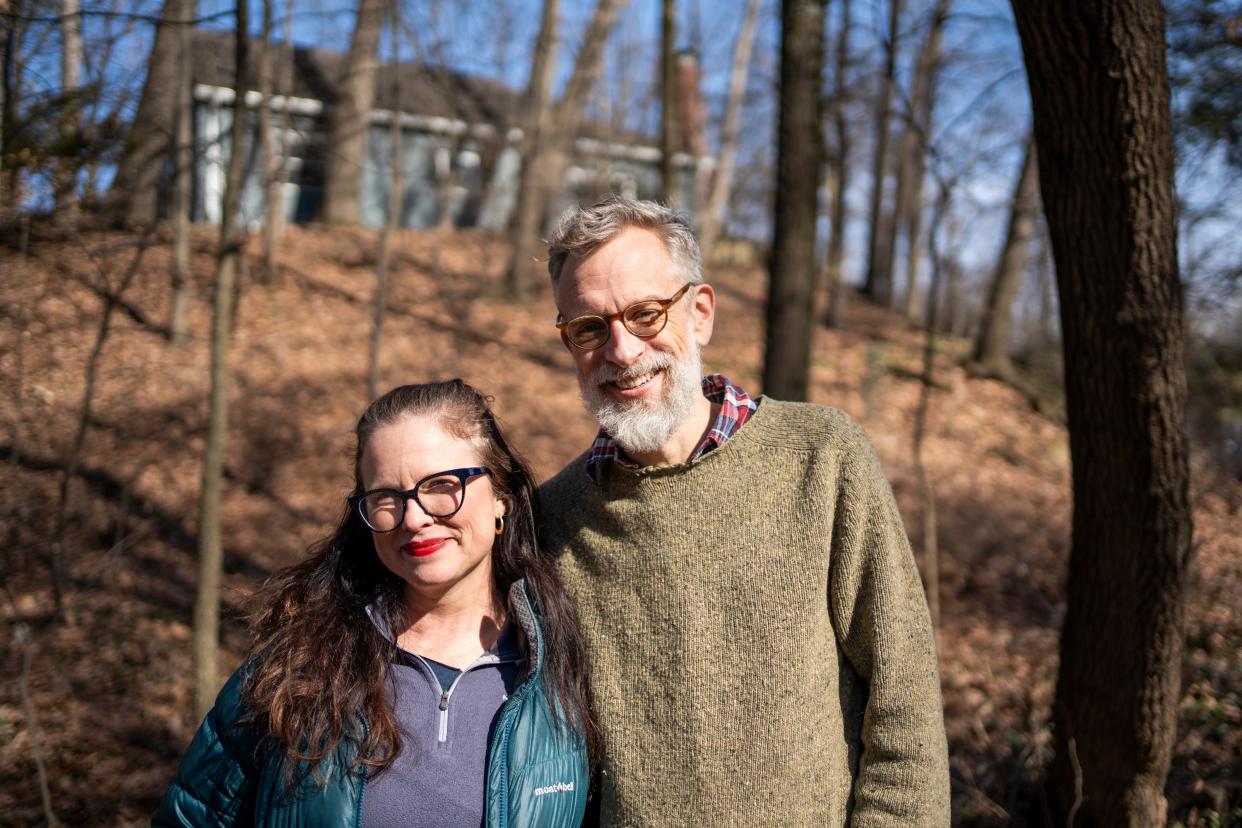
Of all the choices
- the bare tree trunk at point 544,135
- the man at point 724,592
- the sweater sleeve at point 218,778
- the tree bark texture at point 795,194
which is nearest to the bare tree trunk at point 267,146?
the tree bark texture at point 795,194

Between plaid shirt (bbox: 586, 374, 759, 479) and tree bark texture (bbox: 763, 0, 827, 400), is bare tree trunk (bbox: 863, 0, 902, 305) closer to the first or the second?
tree bark texture (bbox: 763, 0, 827, 400)

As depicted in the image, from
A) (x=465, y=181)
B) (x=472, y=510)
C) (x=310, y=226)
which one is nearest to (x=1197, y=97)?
(x=472, y=510)

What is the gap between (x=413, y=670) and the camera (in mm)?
2035

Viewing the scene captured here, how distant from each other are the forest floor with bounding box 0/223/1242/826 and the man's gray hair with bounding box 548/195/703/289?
83cm

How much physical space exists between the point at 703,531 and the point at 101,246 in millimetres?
4072

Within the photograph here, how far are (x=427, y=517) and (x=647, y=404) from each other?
23.3 inches

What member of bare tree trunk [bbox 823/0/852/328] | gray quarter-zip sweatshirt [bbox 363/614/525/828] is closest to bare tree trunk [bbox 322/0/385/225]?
gray quarter-zip sweatshirt [bbox 363/614/525/828]

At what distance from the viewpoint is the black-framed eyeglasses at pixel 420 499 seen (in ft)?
6.53

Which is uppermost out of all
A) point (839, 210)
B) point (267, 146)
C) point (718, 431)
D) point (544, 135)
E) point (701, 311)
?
point (839, 210)

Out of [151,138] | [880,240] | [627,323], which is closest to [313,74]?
[151,138]

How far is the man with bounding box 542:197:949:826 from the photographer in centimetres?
205

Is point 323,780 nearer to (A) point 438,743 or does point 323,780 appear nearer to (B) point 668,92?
(A) point 438,743

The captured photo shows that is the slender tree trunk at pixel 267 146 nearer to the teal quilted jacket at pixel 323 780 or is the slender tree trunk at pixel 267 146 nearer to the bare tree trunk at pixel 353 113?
the bare tree trunk at pixel 353 113

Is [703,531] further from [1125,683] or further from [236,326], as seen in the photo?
[236,326]
